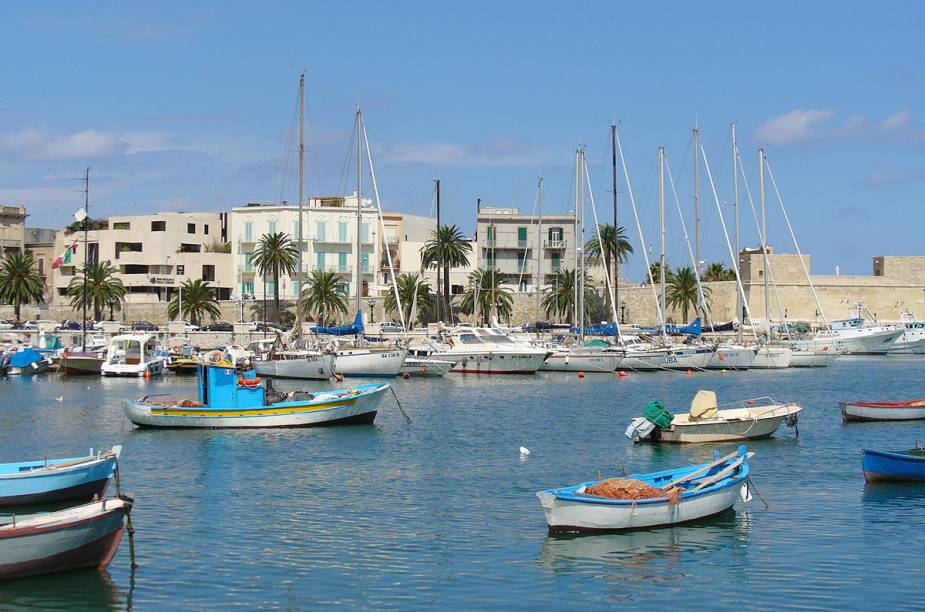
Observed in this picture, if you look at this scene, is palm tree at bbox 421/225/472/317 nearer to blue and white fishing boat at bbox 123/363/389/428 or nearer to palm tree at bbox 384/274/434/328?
palm tree at bbox 384/274/434/328

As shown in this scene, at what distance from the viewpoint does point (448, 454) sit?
1241 inches

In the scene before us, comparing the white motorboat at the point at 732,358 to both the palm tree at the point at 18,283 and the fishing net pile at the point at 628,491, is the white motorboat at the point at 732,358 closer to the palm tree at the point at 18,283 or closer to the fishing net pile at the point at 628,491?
the fishing net pile at the point at 628,491

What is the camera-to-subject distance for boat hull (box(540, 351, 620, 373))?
209 ft

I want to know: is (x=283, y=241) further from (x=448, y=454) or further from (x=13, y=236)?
(x=448, y=454)

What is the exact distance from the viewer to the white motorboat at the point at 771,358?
67062 millimetres

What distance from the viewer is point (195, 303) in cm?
9319

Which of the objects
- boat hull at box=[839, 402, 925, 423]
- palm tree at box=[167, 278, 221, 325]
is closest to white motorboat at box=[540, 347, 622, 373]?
boat hull at box=[839, 402, 925, 423]

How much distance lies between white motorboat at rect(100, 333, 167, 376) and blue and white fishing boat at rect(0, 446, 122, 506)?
39.9 metres

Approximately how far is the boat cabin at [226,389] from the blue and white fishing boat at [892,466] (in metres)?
18.8

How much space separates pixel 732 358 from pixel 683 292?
2739 cm

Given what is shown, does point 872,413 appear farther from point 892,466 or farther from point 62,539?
point 62,539

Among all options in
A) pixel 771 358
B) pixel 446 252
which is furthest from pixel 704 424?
pixel 446 252

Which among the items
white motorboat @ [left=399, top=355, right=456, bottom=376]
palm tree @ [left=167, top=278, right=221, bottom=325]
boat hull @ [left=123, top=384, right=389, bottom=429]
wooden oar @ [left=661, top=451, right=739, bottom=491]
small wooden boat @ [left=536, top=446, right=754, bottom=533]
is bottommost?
small wooden boat @ [left=536, top=446, right=754, bottom=533]

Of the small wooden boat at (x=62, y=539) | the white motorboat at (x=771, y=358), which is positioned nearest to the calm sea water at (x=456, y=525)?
the small wooden boat at (x=62, y=539)
